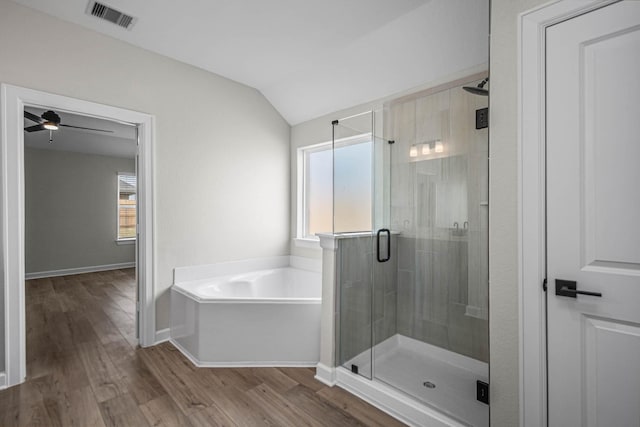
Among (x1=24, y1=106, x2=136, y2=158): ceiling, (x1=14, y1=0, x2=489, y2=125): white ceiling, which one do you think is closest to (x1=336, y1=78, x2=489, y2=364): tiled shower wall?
(x1=14, y1=0, x2=489, y2=125): white ceiling

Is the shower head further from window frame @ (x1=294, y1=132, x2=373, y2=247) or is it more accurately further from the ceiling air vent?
the ceiling air vent

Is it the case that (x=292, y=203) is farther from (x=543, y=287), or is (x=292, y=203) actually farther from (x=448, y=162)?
(x=543, y=287)

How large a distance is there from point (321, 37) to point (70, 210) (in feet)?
Answer: 19.9

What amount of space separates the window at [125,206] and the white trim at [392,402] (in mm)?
6334

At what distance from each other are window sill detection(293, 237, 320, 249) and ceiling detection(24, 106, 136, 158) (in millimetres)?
3011

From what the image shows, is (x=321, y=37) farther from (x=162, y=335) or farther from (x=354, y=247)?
(x=162, y=335)

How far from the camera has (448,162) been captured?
186cm

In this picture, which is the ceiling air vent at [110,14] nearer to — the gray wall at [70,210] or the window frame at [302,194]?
the window frame at [302,194]

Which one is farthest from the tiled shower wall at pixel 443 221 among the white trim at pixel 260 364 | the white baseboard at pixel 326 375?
the white trim at pixel 260 364

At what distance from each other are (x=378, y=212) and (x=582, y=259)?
1.15 m

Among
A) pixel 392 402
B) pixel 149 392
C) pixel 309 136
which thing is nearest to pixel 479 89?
pixel 392 402

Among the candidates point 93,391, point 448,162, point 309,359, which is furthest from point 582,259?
point 93,391

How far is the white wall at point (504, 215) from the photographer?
134 centimetres

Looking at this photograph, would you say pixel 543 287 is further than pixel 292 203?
No
